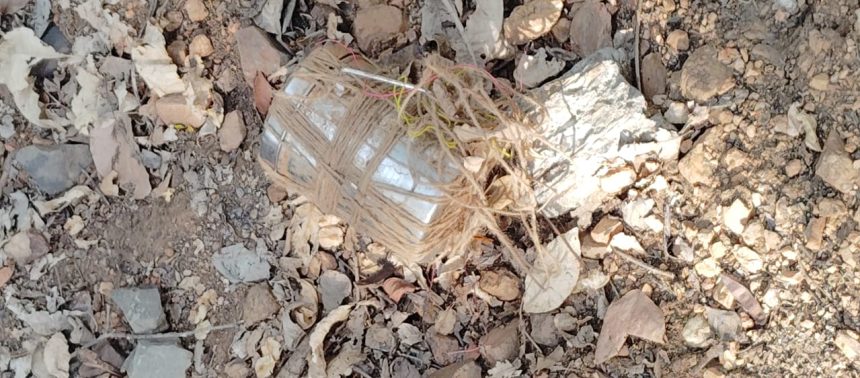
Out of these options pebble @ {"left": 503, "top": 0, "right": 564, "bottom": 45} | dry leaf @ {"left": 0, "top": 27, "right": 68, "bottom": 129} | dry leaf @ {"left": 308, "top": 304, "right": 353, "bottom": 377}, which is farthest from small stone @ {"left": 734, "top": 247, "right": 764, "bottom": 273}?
dry leaf @ {"left": 0, "top": 27, "right": 68, "bottom": 129}

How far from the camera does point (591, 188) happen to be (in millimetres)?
1592

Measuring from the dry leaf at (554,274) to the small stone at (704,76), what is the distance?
1.15 ft

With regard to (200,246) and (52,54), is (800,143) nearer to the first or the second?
(200,246)

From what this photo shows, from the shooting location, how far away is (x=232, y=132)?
185cm

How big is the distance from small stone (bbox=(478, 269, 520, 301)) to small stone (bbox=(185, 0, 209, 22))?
0.89 m

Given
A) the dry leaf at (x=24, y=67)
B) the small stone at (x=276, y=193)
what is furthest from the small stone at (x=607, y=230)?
the dry leaf at (x=24, y=67)

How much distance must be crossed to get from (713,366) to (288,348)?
884 millimetres

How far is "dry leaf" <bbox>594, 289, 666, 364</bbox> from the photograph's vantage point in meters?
1.53

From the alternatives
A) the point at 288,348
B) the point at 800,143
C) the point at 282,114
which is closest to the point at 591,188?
the point at 800,143

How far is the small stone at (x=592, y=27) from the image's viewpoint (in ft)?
5.40

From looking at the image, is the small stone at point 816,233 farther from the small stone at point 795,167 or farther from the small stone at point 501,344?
the small stone at point 501,344

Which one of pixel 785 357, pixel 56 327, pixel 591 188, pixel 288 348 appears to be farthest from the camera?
pixel 56 327

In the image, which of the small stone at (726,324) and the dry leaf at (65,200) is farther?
the dry leaf at (65,200)

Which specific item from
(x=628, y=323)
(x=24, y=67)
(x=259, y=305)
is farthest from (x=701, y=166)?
(x=24, y=67)
